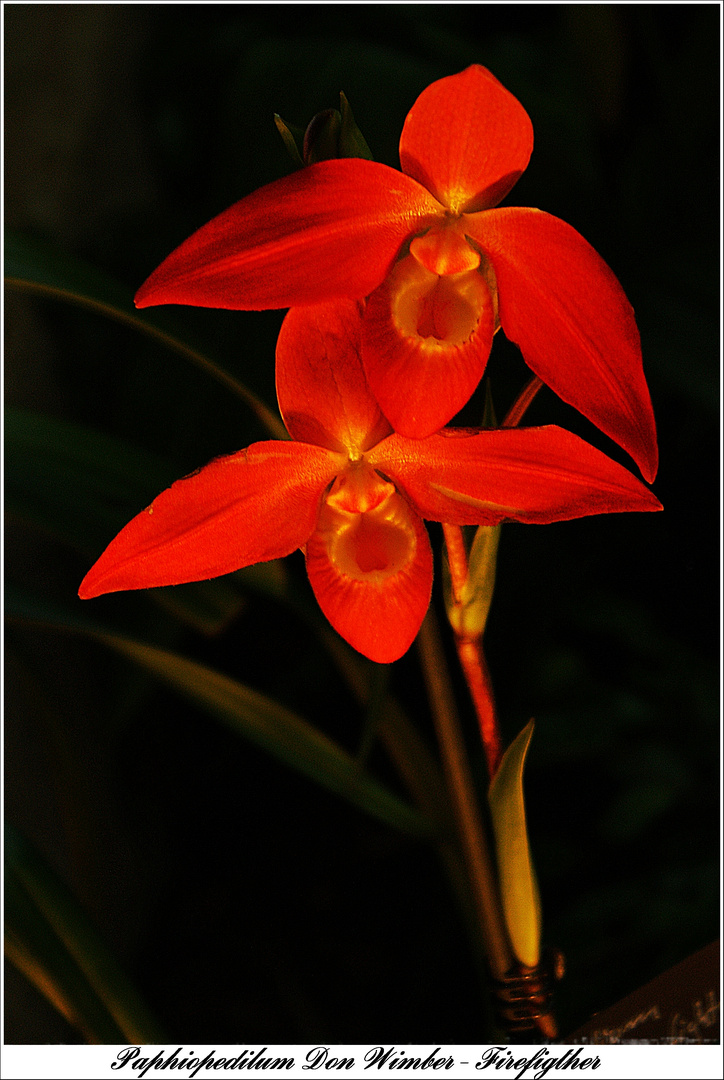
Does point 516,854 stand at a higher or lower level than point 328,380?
lower

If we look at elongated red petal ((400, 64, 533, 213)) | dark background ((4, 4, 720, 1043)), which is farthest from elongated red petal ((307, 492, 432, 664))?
dark background ((4, 4, 720, 1043))

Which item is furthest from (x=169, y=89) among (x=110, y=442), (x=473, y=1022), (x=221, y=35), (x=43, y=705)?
(x=473, y=1022)

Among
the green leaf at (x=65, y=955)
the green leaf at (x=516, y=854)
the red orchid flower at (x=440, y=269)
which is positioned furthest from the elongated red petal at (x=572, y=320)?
the green leaf at (x=65, y=955)

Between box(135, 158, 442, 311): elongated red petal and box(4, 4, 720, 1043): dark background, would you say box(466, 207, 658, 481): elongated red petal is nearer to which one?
box(135, 158, 442, 311): elongated red petal

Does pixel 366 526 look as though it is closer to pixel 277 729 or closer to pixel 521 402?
pixel 521 402

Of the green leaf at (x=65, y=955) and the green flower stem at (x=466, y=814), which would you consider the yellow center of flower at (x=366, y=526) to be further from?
the green leaf at (x=65, y=955)

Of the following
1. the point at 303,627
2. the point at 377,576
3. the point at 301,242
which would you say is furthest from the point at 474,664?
the point at 303,627
